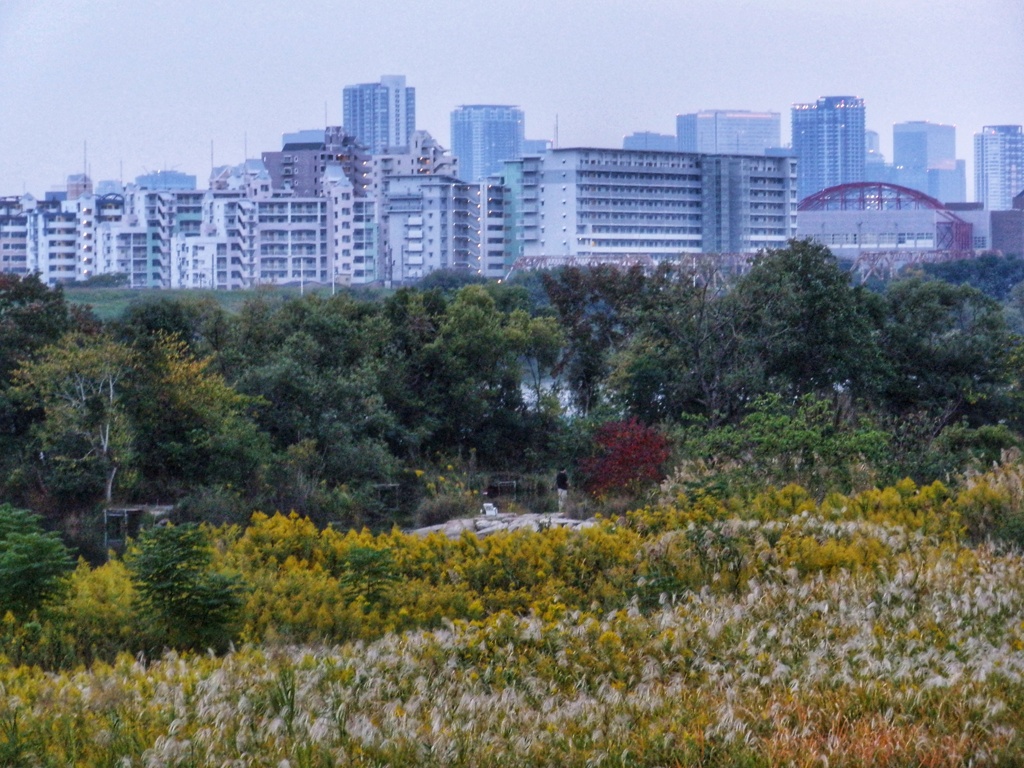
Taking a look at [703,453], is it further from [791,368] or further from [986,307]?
[986,307]

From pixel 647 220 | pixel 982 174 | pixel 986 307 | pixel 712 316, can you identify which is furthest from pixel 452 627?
pixel 982 174

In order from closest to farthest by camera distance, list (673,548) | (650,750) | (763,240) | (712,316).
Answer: (650,750) → (673,548) → (712,316) → (763,240)

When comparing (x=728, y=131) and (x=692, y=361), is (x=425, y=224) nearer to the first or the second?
(x=692, y=361)

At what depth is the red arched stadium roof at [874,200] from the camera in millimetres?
80062

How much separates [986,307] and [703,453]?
8.34 metres

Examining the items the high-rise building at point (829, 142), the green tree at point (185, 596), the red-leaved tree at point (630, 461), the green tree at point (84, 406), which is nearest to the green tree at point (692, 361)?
the red-leaved tree at point (630, 461)

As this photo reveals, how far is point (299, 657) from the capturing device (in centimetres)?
592

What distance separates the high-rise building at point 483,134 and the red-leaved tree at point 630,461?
431ft

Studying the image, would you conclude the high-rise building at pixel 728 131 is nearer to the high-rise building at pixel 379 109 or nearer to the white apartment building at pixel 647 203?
the high-rise building at pixel 379 109

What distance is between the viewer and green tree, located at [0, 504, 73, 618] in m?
7.08

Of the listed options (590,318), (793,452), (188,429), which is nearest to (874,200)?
(590,318)

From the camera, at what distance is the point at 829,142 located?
457 feet

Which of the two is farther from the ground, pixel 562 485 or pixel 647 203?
pixel 647 203

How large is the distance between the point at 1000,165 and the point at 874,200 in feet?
107
